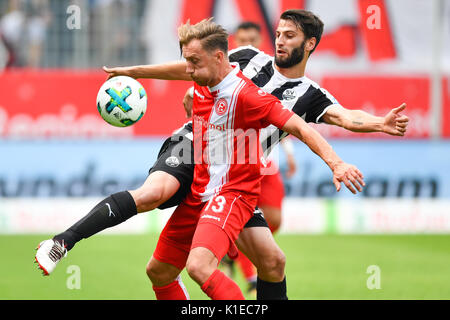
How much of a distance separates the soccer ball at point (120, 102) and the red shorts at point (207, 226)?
2.28 feet

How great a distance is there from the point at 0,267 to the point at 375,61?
8.20 meters

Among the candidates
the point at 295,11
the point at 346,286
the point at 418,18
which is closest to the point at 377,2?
the point at 418,18

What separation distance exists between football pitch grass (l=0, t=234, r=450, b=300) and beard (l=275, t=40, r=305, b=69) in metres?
2.36

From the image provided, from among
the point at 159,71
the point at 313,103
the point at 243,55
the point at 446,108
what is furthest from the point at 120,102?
the point at 446,108

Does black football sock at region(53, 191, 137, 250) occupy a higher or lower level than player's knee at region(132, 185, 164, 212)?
lower

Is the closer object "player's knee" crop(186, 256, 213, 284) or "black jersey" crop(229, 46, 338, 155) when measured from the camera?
"player's knee" crop(186, 256, 213, 284)

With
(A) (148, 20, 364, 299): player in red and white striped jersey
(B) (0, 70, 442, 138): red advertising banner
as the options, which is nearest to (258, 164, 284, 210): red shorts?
(A) (148, 20, 364, 299): player in red and white striped jersey

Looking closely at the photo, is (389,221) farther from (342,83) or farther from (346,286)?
(346,286)

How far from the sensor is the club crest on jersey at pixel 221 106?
508 centimetres

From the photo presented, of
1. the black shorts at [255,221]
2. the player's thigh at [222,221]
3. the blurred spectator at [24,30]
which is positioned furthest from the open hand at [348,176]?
the blurred spectator at [24,30]

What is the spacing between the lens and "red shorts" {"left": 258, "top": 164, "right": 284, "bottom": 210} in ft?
24.9

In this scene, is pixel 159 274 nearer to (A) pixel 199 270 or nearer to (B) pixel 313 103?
A: (A) pixel 199 270

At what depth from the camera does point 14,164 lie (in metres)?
11.6

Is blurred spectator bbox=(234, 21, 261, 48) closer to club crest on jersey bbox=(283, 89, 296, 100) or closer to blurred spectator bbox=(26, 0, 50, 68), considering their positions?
club crest on jersey bbox=(283, 89, 296, 100)
